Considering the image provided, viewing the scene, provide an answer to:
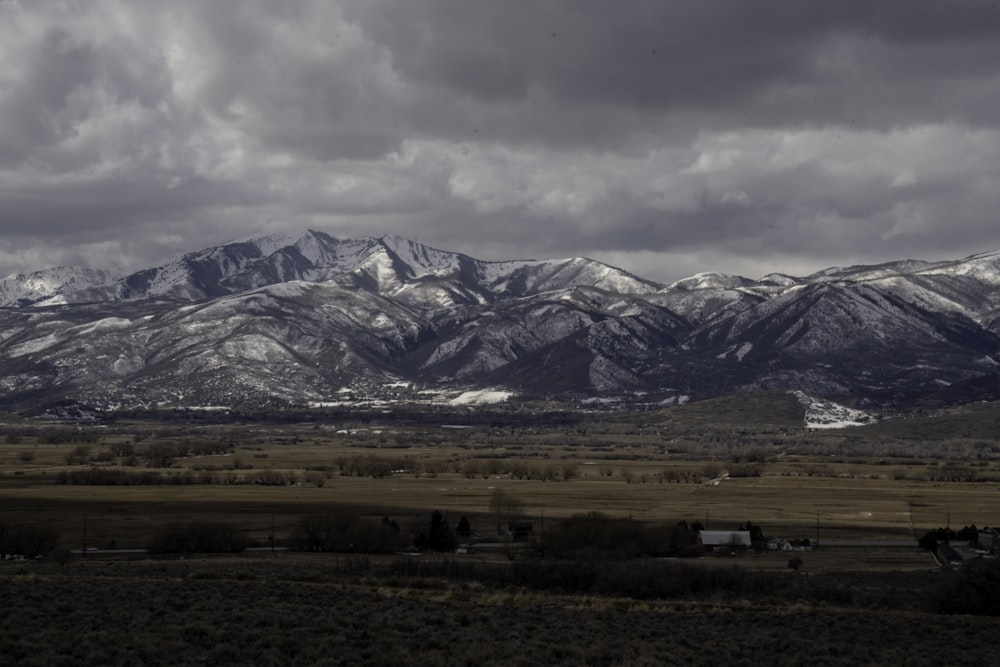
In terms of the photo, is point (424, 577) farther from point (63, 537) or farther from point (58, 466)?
point (58, 466)

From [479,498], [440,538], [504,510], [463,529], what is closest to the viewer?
[440,538]

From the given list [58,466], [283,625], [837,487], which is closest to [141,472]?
[58,466]

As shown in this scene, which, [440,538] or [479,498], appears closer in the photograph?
[440,538]

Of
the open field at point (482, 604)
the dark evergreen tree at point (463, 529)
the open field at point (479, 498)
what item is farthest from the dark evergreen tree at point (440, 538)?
the open field at point (479, 498)

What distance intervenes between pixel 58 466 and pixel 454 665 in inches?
7259

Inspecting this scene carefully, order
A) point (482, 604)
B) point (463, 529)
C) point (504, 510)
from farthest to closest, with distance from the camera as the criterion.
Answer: point (504, 510)
point (463, 529)
point (482, 604)

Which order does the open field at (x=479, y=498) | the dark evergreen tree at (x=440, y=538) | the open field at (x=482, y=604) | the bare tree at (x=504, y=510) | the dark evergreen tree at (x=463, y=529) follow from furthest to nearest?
the bare tree at (x=504, y=510) < the open field at (x=479, y=498) < the dark evergreen tree at (x=463, y=529) < the dark evergreen tree at (x=440, y=538) < the open field at (x=482, y=604)

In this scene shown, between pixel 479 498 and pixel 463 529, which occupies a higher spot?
pixel 463 529

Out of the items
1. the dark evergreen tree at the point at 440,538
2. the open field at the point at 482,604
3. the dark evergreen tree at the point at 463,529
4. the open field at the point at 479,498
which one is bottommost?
the open field at the point at 479,498

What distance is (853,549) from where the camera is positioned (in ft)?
315

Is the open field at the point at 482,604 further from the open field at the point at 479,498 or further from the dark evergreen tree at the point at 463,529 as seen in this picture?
the dark evergreen tree at the point at 463,529

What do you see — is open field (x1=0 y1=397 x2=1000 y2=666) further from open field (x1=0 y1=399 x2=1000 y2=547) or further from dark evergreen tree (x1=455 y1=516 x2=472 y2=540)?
dark evergreen tree (x1=455 y1=516 x2=472 y2=540)

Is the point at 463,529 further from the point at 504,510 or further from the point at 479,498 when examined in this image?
the point at 479,498

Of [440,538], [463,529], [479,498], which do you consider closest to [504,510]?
[463,529]
